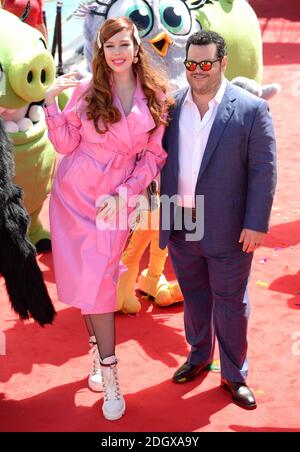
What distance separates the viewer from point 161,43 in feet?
16.6

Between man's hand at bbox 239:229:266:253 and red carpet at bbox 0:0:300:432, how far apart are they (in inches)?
33.8

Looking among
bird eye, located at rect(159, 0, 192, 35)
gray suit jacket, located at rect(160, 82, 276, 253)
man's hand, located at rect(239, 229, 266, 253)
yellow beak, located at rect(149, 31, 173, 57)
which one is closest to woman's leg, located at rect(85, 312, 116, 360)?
gray suit jacket, located at rect(160, 82, 276, 253)

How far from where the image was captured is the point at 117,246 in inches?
149

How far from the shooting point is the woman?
362 cm

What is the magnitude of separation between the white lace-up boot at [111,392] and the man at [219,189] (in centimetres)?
53

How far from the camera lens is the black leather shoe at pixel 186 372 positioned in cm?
420

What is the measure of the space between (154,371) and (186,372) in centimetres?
21

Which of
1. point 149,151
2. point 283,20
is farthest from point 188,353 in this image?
point 283,20

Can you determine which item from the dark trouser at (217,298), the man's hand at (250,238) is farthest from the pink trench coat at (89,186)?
the man's hand at (250,238)

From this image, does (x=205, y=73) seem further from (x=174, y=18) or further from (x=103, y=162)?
(x=174, y=18)

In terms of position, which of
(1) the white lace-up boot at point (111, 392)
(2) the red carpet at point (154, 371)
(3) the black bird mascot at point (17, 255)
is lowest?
(2) the red carpet at point (154, 371)

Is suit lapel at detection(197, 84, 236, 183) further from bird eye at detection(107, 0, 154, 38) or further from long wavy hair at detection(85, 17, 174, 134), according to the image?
bird eye at detection(107, 0, 154, 38)

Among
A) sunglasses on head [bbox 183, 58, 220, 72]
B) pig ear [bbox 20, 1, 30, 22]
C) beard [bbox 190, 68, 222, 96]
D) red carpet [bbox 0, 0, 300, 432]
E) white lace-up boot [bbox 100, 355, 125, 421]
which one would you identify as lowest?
red carpet [bbox 0, 0, 300, 432]

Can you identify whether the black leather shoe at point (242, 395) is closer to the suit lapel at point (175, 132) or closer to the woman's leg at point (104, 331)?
the woman's leg at point (104, 331)
